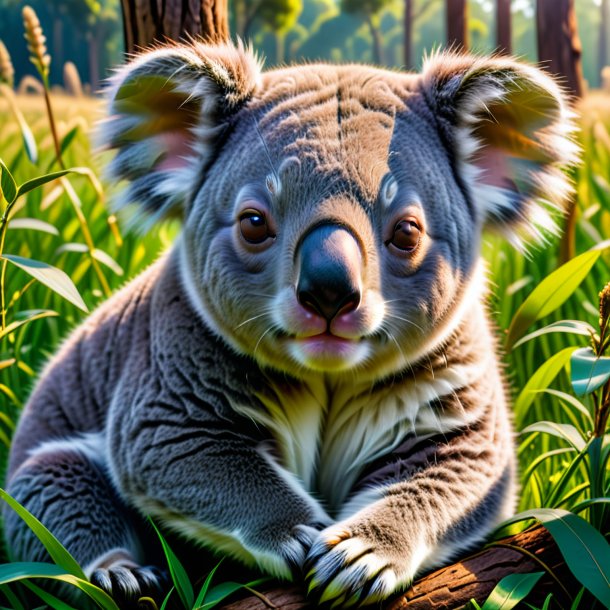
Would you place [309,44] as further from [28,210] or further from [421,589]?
[421,589]

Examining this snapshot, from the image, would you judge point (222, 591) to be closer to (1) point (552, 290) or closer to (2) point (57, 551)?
(2) point (57, 551)

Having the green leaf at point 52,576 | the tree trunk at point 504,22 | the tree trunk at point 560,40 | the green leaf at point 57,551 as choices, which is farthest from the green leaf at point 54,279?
the tree trunk at point 504,22

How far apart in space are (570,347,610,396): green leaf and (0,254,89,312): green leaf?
1.10 meters

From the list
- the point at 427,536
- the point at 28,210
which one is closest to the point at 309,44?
the point at 28,210

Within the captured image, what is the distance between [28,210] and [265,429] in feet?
7.65

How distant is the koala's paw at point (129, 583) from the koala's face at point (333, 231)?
1.96ft

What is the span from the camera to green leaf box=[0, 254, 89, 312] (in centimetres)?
183

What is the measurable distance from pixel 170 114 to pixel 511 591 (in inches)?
59.3

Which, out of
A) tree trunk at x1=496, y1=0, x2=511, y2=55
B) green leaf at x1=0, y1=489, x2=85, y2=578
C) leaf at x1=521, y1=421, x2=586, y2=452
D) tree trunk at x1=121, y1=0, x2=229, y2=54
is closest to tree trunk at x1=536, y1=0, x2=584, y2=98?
tree trunk at x1=121, y1=0, x2=229, y2=54

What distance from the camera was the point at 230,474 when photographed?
1.95 m

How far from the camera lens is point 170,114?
7.29 ft

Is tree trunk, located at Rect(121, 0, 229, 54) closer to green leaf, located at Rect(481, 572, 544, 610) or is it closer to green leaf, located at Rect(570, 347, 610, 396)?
green leaf, located at Rect(570, 347, 610, 396)

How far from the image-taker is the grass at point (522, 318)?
1.90 meters

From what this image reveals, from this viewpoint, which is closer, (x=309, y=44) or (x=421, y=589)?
(x=421, y=589)
